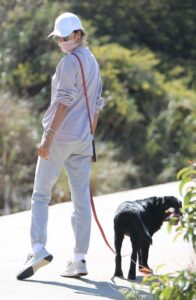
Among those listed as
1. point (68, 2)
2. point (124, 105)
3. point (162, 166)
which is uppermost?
point (68, 2)

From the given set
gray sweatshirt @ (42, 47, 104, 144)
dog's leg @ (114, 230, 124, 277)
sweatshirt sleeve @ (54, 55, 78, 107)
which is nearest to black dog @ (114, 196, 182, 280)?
dog's leg @ (114, 230, 124, 277)

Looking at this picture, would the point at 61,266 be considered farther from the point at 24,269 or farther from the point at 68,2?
the point at 68,2

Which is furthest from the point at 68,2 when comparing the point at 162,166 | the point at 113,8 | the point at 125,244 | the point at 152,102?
the point at 125,244

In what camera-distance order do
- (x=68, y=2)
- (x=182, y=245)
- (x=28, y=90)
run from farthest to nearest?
A: (x=68, y=2) → (x=28, y=90) → (x=182, y=245)

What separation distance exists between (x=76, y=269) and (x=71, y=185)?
0.58 metres

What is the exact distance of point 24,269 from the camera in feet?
19.6

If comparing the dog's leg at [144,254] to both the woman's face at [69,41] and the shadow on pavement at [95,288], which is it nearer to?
the shadow on pavement at [95,288]

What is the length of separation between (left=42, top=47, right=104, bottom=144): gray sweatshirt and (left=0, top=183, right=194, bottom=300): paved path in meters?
0.97

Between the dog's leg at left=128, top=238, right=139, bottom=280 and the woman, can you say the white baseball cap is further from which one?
the dog's leg at left=128, top=238, right=139, bottom=280

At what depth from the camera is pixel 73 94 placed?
19.5 feet

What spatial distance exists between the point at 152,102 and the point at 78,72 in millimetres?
8231

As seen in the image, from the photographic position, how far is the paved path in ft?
18.8

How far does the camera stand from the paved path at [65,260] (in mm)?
5742

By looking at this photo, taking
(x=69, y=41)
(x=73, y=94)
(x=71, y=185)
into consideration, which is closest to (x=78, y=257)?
(x=71, y=185)
